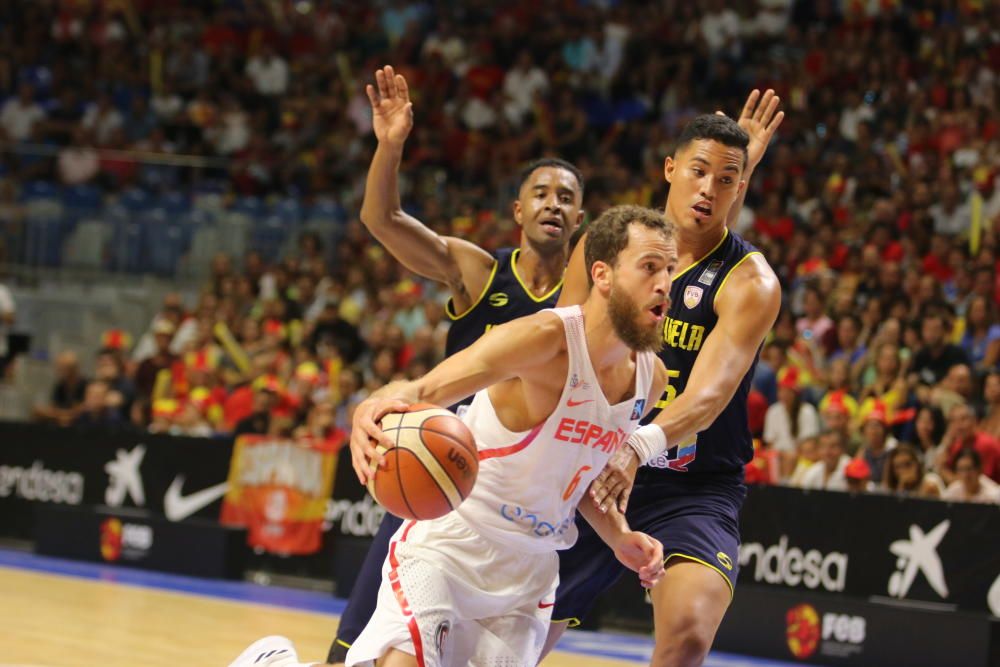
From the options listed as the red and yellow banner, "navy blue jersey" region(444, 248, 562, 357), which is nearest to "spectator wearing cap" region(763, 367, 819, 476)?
the red and yellow banner

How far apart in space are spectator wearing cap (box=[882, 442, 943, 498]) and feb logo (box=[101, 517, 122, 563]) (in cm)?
726

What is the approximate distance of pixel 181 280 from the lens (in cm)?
1941

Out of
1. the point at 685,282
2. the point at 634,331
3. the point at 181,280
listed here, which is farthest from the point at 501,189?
the point at 634,331

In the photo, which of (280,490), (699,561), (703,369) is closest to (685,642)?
(699,561)

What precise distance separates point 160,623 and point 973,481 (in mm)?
5767

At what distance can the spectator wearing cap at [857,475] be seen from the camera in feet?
35.4

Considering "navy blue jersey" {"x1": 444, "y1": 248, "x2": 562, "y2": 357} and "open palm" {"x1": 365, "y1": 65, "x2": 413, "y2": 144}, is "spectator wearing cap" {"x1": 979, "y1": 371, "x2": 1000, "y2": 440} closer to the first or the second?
"navy blue jersey" {"x1": 444, "y1": 248, "x2": 562, "y2": 357}

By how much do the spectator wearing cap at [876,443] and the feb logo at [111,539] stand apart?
6962mm

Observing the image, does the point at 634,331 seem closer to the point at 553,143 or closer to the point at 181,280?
the point at 553,143

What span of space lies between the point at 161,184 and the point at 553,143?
551cm

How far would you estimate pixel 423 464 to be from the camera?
457 cm

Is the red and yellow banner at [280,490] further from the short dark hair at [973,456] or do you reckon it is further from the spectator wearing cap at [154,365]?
the short dark hair at [973,456]

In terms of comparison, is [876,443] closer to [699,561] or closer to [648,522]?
[648,522]

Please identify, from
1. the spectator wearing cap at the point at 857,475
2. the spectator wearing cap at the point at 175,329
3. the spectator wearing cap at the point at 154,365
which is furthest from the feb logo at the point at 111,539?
the spectator wearing cap at the point at 857,475
